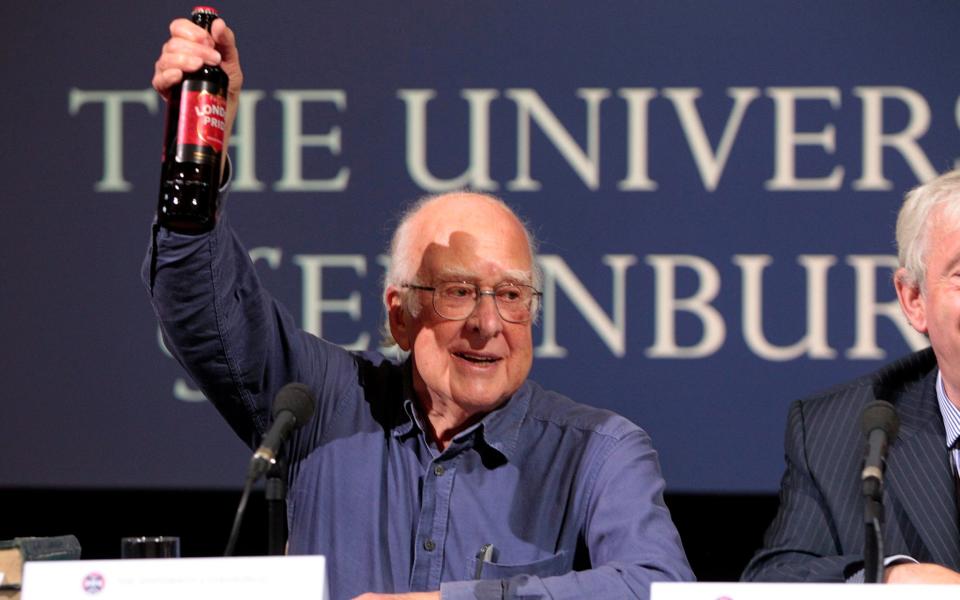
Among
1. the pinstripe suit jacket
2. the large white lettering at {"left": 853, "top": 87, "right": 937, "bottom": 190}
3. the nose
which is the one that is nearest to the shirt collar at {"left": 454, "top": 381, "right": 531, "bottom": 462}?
the nose

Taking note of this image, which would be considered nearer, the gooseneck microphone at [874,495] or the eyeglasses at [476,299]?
the gooseneck microphone at [874,495]

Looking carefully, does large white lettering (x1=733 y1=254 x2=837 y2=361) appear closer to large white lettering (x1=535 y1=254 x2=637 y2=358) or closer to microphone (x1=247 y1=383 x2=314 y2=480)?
large white lettering (x1=535 y1=254 x2=637 y2=358)

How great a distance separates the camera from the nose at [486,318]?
2.47 metres

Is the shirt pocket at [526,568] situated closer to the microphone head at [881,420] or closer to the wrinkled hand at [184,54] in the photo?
the microphone head at [881,420]

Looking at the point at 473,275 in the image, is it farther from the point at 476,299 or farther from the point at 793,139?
the point at 793,139

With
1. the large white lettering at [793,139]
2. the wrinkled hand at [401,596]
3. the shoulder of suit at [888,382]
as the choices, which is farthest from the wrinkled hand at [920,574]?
the large white lettering at [793,139]

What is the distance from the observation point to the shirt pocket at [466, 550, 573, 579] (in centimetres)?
231

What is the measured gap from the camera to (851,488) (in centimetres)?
236

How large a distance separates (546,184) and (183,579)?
238 cm

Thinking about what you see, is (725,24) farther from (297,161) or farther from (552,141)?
(297,161)

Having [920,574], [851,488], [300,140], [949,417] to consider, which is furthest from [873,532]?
[300,140]

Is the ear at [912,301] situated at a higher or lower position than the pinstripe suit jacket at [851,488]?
higher

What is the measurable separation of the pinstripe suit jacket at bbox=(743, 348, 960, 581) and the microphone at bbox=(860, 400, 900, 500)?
401 mm

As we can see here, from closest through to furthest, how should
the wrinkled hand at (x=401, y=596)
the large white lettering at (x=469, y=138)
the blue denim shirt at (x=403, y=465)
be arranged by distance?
1. the wrinkled hand at (x=401, y=596)
2. the blue denim shirt at (x=403, y=465)
3. the large white lettering at (x=469, y=138)
